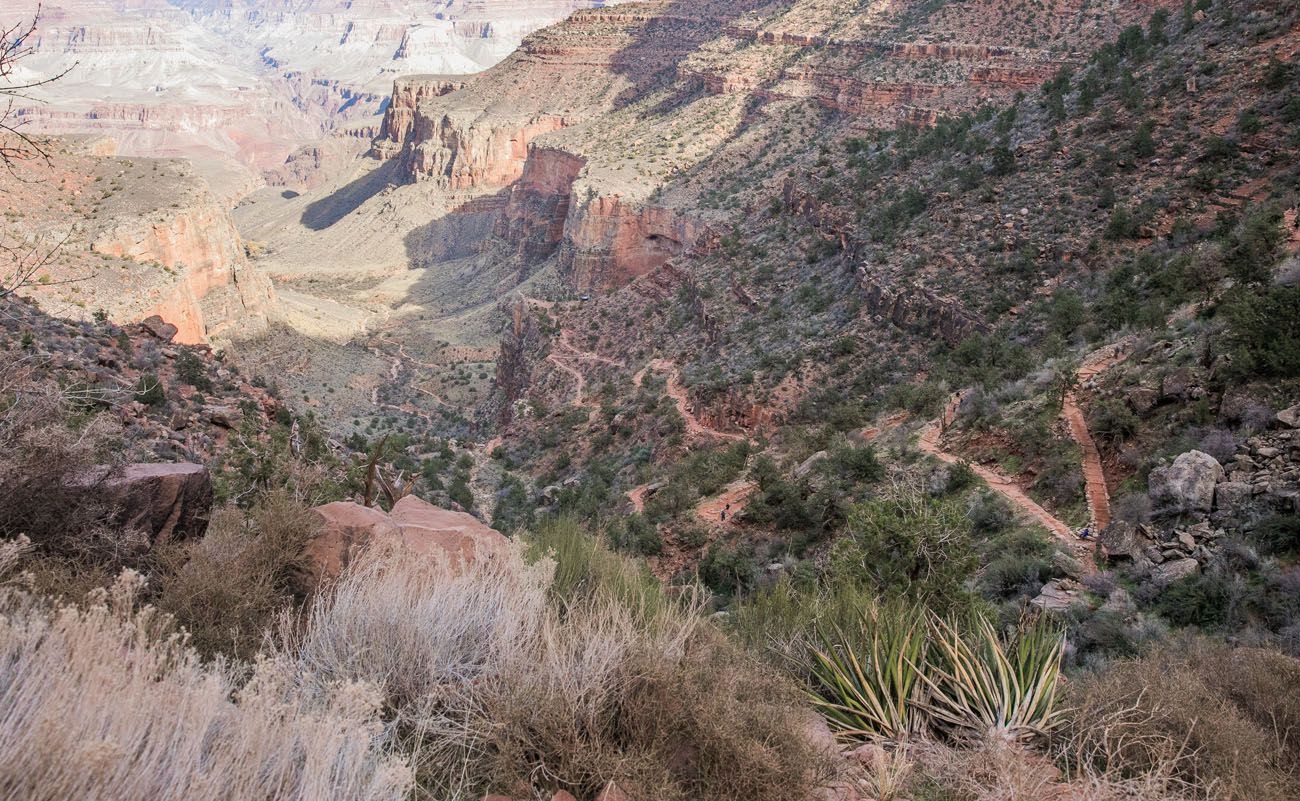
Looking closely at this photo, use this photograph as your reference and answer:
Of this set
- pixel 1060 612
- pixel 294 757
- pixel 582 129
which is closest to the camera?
pixel 294 757

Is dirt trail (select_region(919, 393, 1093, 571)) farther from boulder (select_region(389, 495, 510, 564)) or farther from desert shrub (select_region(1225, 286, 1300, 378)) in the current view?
boulder (select_region(389, 495, 510, 564))

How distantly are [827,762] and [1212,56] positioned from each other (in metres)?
25.6

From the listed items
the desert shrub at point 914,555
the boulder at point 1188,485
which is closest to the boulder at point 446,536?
the desert shrub at point 914,555

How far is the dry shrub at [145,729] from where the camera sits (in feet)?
10.6

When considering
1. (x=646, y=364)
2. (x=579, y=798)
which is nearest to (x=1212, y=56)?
(x=646, y=364)

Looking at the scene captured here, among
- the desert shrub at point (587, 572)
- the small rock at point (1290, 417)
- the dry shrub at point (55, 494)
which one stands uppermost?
the dry shrub at point (55, 494)

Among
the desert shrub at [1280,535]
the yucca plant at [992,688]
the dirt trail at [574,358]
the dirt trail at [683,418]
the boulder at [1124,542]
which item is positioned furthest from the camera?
the dirt trail at [574,358]

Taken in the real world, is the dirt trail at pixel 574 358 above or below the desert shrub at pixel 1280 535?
below

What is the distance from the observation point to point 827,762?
501 cm

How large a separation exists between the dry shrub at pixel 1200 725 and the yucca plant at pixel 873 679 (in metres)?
1.00

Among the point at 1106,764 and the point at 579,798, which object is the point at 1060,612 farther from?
the point at 579,798

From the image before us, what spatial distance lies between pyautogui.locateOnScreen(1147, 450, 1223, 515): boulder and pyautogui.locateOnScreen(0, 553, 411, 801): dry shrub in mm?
8720

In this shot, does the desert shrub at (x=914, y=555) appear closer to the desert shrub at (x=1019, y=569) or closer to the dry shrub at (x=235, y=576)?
the desert shrub at (x=1019, y=569)

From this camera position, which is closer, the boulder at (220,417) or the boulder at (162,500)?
the boulder at (162,500)
